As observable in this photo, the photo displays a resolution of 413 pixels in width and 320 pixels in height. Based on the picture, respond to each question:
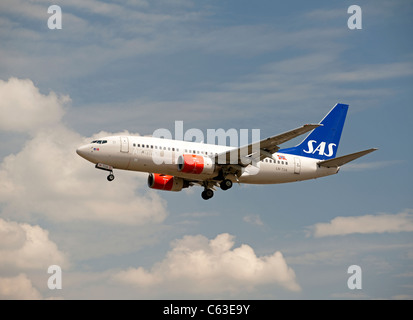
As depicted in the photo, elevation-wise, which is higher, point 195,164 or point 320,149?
point 320,149

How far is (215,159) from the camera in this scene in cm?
5325

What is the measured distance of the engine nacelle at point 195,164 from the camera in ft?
168

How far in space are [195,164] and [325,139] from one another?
1675cm

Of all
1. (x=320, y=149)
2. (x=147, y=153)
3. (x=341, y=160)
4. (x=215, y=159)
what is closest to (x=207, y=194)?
(x=215, y=159)

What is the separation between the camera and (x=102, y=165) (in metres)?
50.6

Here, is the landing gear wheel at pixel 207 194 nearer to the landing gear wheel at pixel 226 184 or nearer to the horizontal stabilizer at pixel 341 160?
the landing gear wheel at pixel 226 184

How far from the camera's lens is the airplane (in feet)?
166

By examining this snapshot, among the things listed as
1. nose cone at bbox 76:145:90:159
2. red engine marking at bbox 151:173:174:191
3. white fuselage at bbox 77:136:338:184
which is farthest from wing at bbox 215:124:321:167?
nose cone at bbox 76:145:90:159

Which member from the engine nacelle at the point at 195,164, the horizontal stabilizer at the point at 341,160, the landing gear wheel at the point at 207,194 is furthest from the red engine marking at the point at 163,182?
the horizontal stabilizer at the point at 341,160

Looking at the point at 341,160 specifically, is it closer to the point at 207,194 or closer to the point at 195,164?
the point at 207,194

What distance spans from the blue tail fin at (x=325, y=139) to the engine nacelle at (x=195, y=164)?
31.7 ft

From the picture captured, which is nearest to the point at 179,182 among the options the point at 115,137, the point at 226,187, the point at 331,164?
the point at 226,187

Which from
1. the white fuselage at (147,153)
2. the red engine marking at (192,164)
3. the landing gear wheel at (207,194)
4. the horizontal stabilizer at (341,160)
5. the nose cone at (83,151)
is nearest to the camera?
the white fuselage at (147,153)

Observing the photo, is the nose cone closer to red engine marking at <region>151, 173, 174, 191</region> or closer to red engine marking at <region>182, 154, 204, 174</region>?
red engine marking at <region>182, 154, 204, 174</region>
